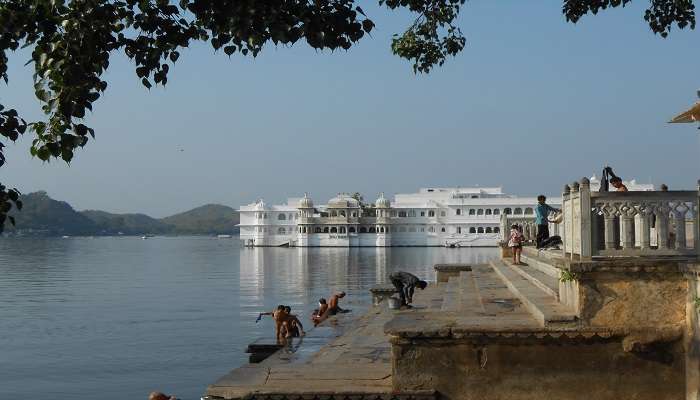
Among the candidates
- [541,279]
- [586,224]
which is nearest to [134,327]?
[541,279]

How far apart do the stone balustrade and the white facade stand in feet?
312

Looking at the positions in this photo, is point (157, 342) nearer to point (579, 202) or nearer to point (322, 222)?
point (579, 202)

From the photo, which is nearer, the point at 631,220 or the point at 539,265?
the point at 631,220

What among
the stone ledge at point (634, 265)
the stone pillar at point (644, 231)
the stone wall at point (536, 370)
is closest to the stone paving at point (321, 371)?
the stone wall at point (536, 370)

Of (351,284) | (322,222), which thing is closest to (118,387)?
(351,284)

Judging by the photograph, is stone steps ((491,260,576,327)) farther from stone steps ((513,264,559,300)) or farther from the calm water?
the calm water

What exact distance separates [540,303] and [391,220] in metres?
103

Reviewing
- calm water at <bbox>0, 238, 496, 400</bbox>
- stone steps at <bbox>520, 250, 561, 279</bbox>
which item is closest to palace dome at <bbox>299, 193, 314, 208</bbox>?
calm water at <bbox>0, 238, 496, 400</bbox>

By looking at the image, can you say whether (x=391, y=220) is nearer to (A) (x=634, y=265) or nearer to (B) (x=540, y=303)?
(B) (x=540, y=303)

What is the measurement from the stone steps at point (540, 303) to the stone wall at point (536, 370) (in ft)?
0.77

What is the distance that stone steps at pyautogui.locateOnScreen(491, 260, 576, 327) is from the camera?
335 inches

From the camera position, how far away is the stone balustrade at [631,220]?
8.43 m

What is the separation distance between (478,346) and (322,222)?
103230 millimetres

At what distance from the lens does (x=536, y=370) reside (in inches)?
336
